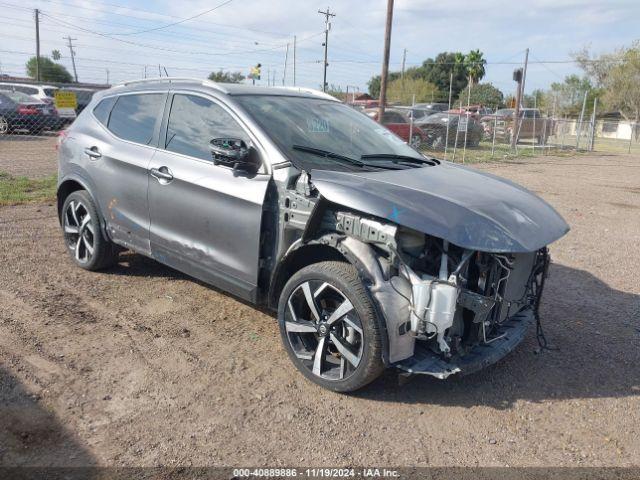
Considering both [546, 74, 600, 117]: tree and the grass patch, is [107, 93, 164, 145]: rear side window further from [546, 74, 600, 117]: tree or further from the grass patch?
[546, 74, 600, 117]: tree

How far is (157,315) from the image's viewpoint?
4.57m

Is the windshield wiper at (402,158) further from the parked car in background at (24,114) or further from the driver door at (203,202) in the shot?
the parked car in background at (24,114)

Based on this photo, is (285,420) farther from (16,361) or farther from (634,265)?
(634,265)

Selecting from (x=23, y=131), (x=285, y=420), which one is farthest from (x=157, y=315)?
(x=23, y=131)

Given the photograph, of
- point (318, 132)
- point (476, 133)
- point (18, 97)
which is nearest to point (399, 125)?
point (476, 133)

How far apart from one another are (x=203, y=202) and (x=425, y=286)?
6.03 ft

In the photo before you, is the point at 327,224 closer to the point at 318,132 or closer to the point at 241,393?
the point at 318,132

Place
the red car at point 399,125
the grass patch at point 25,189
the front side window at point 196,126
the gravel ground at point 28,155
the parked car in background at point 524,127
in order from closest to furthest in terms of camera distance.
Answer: the front side window at point 196,126
the grass patch at point 25,189
the gravel ground at point 28,155
the red car at point 399,125
the parked car in background at point 524,127

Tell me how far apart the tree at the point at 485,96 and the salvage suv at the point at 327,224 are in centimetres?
3982

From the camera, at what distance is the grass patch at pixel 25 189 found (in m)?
8.53

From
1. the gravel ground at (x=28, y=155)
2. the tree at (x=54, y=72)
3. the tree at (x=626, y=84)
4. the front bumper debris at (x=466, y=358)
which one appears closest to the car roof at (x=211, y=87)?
the front bumper debris at (x=466, y=358)

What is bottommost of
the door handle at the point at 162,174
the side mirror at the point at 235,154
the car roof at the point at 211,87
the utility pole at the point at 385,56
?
→ the door handle at the point at 162,174

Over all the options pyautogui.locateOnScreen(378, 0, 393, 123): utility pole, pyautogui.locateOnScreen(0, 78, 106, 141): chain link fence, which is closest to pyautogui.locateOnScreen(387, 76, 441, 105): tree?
pyautogui.locateOnScreen(378, 0, 393, 123): utility pole

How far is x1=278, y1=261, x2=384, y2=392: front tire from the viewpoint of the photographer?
3.24 m
